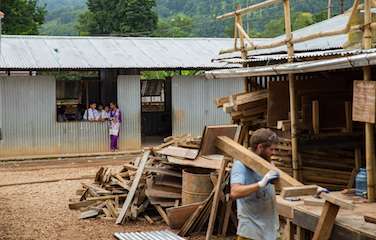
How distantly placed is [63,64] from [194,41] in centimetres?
721

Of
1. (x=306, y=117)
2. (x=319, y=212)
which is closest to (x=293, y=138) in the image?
(x=306, y=117)

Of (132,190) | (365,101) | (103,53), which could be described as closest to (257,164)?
(365,101)

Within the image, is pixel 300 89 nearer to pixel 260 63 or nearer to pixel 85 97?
pixel 260 63

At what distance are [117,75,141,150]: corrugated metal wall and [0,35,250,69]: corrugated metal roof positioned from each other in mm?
815

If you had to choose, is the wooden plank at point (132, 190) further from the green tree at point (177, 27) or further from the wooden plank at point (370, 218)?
the green tree at point (177, 27)

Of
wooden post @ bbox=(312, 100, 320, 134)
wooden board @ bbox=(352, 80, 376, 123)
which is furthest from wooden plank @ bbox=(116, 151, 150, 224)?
wooden board @ bbox=(352, 80, 376, 123)

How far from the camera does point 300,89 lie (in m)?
10.3

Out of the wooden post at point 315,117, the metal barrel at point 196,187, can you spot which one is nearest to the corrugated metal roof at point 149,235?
the metal barrel at point 196,187

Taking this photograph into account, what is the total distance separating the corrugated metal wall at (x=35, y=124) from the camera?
72.3ft

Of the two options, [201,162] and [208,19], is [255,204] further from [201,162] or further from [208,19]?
[208,19]

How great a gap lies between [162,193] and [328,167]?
3436mm

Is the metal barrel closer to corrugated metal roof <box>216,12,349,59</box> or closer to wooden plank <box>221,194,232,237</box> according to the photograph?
wooden plank <box>221,194,232,237</box>

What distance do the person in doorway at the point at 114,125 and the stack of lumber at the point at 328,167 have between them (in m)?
13.2

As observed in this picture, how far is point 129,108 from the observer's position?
23.4 meters
